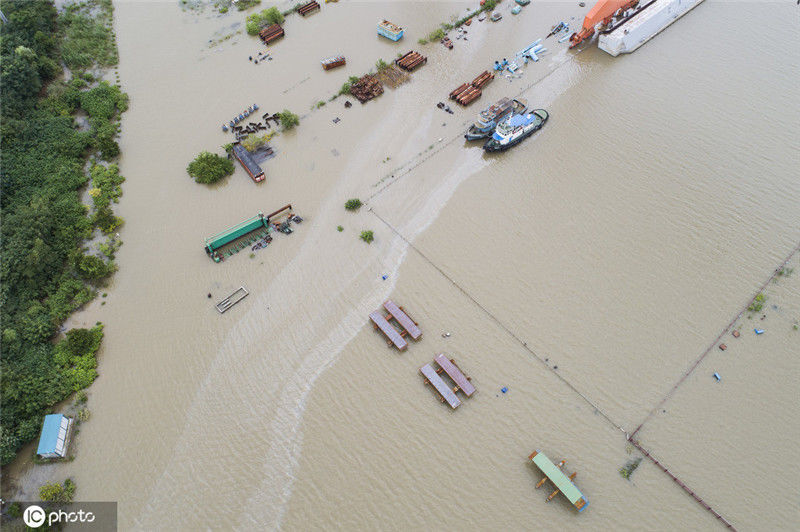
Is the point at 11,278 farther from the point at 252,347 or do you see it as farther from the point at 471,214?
the point at 471,214

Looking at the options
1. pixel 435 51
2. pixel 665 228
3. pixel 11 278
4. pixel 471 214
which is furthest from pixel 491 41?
pixel 11 278

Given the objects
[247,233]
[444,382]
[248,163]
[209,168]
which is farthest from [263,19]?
[444,382]

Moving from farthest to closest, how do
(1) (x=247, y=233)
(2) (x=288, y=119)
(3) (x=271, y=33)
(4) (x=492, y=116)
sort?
(3) (x=271, y=33), (2) (x=288, y=119), (4) (x=492, y=116), (1) (x=247, y=233)

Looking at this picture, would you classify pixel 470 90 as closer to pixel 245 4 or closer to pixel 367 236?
pixel 367 236

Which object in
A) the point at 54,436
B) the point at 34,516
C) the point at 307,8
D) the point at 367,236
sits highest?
the point at 307,8

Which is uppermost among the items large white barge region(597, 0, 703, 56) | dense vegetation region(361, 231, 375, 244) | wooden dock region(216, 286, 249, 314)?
large white barge region(597, 0, 703, 56)

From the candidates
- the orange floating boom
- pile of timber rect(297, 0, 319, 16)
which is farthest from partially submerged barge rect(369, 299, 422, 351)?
pile of timber rect(297, 0, 319, 16)

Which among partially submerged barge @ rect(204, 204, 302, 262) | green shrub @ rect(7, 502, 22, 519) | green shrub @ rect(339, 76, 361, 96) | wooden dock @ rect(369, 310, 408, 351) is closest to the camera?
green shrub @ rect(7, 502, 22, 519)

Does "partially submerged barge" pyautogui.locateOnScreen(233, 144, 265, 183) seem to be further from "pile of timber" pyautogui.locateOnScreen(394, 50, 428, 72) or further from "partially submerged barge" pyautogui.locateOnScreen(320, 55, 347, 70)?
"pile of timber" pyautogui.locateOnScreen(394, 50, 428, 72)
